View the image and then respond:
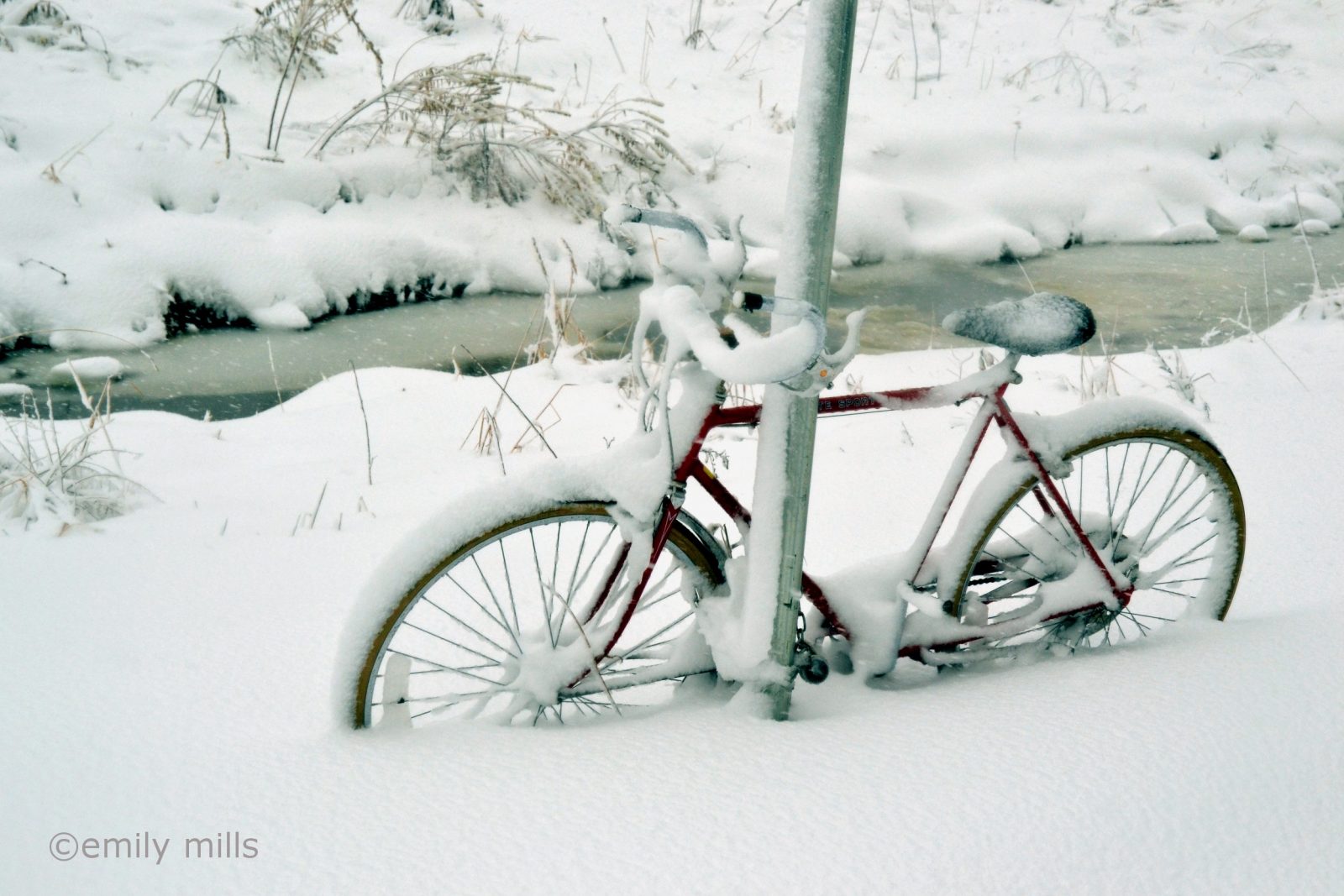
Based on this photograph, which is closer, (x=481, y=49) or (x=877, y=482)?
(x=877, y=482)

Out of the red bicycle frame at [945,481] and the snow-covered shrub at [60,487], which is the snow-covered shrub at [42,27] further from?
the red bicycle frame at [945,481]

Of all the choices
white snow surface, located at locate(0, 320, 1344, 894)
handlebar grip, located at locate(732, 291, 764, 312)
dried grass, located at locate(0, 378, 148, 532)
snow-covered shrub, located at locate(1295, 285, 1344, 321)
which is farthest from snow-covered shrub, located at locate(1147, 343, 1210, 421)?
dried grass, located at locate(0, 378, 148, 532)

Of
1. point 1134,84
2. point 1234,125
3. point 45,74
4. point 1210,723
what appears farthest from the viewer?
point 1134,84

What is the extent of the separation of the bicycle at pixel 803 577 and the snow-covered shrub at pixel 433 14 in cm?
500

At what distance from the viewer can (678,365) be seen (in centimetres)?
148

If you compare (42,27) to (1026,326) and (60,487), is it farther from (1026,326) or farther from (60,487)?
(1026,326)

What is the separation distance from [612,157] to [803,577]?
3.75 metres

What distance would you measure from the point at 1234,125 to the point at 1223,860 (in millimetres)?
6380

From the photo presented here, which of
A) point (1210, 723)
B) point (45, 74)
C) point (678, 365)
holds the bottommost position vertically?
point (1210, 723)

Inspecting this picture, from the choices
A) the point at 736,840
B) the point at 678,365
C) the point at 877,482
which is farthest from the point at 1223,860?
the point at 877,482

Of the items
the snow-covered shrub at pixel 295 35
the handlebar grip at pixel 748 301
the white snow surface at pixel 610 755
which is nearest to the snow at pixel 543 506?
the white snow surface at pixel 610 755

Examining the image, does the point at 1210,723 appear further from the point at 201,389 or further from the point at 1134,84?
the point at 1134,84

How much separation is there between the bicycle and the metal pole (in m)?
0.07

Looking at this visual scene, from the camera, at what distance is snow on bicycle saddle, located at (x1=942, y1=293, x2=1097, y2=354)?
1.61 m
